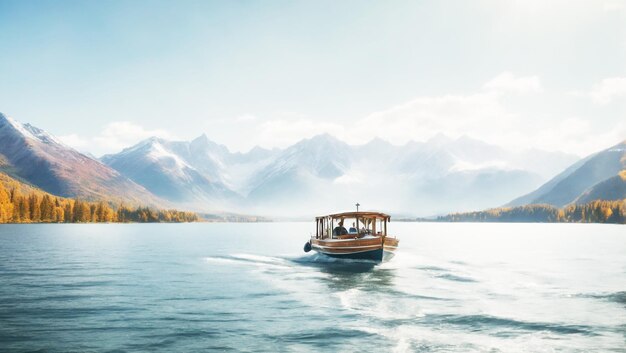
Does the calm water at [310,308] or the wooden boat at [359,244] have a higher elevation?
the wooden boat at [359,244]

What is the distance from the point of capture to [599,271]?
205 feet

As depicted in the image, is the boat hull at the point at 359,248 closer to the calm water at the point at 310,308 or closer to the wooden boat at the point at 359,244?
the wooden boat at the point at 359,244

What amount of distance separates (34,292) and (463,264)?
5429 centimetres

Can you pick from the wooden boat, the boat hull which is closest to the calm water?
the boat hull

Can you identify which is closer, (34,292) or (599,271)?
(34,292)

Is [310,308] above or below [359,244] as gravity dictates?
below

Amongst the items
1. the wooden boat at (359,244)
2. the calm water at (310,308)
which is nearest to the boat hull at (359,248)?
the wooden boat at (359,244)

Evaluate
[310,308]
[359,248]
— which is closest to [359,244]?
[359,248]

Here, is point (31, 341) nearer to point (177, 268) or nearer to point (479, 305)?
point (479, 305)

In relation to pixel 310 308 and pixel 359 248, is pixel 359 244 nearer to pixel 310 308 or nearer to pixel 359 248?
pixel 359 248

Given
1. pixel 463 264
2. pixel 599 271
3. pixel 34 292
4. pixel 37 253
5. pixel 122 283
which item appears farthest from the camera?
pixel 37 253

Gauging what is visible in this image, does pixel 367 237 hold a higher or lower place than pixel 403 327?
higher

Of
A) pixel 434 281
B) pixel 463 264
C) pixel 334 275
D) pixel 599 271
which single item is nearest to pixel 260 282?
pixel 334 275

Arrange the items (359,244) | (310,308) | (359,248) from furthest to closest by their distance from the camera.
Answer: (359,248)
(359,244)
(310,308)
